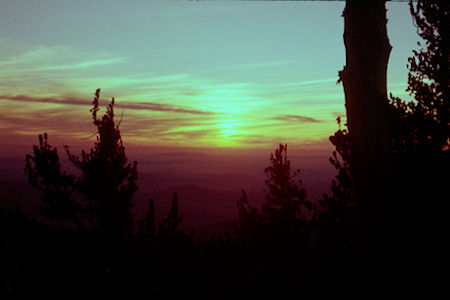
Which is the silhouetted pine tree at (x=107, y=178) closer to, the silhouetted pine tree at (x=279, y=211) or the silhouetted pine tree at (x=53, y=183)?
the silhouetted pine tree at (x=53, y=183)

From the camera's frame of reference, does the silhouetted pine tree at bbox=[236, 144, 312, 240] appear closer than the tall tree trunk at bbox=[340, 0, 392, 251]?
A: No

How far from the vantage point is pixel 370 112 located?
5.79 metres

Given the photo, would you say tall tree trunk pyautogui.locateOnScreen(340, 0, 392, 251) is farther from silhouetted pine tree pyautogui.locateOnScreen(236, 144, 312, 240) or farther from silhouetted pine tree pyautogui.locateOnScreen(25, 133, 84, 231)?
silhouetted pine tree pyautogui.locateOnScreen(25, 133, 84, 231)

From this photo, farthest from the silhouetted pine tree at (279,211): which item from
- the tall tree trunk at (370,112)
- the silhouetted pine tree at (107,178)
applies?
the silhouetted pine tree at (107,178)

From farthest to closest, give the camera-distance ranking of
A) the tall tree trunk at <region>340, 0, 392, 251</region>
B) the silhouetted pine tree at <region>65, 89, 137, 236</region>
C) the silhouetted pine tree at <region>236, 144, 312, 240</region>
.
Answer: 1. the silhouetted pine tree at <region>65, 89, 137, 236</region>
2. the silhouetted pine tree at <region>236, 144, 312, 240</region>
3. the tall tree trunk at <region>340, 0, 392, 251</region>

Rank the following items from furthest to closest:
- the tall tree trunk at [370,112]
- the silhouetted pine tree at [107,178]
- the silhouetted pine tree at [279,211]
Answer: the silhouetted pine tree at [107,178]
the silhouetted pine tree at [279,211]
the tall tree trunk at [370,112]

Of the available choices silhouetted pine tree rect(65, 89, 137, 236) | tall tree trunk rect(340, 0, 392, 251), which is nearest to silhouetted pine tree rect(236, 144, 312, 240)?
tall tree trunk rect(340, 0, 392, 251)

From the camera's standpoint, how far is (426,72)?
17.3 metres

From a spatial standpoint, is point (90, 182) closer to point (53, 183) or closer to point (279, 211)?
point (53, 183)

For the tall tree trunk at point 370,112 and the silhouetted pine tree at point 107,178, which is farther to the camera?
the silhouetted pine tree at point 107,178

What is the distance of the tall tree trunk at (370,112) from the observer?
19.0ft

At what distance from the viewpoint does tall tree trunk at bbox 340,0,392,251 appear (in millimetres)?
5793

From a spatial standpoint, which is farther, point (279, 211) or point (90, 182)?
point (90, 182)

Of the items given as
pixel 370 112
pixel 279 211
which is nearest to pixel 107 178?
pixel 279 211
